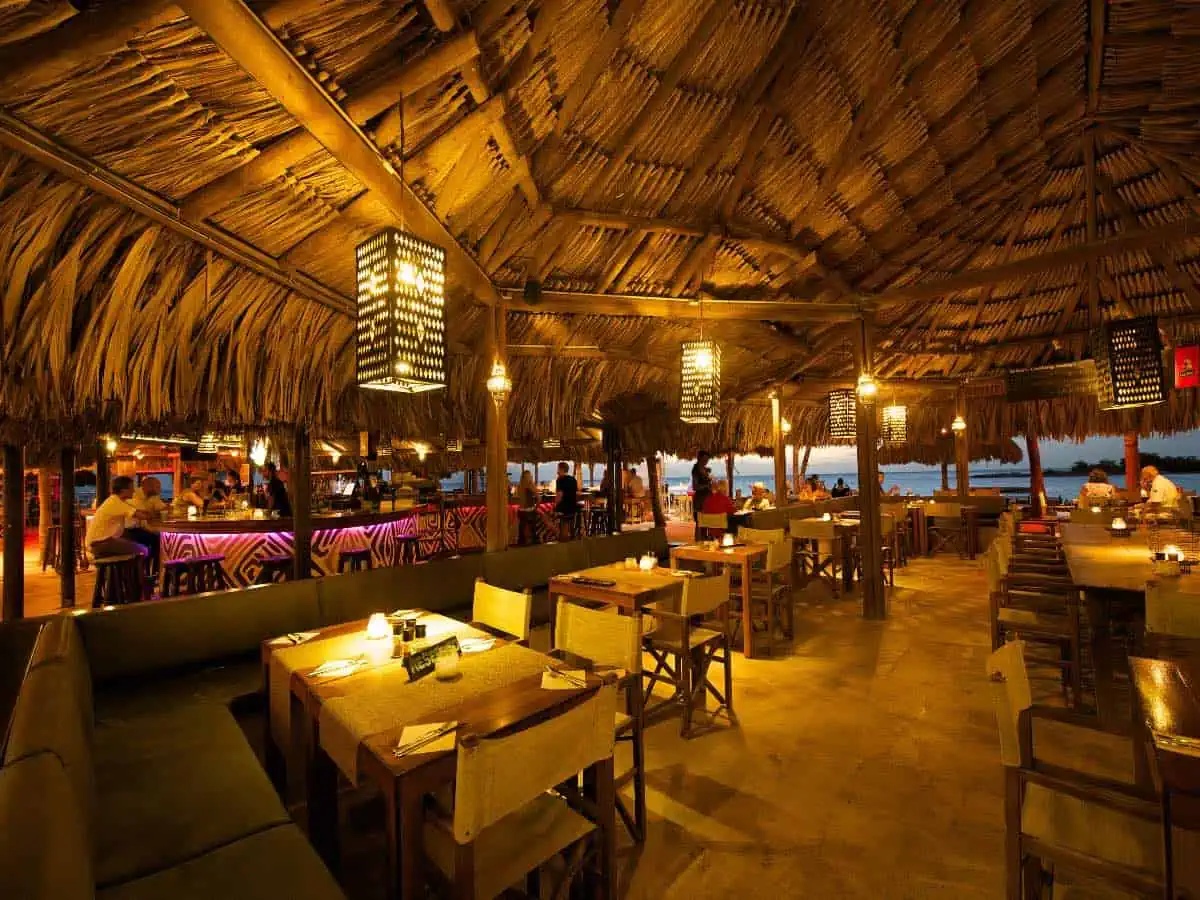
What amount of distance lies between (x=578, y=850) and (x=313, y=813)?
1.22 meters

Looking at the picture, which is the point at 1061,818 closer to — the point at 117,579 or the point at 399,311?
the point at 399,311

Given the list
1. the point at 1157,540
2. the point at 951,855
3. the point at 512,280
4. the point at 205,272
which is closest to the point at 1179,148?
the point at 1157,540

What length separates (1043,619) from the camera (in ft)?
13.9

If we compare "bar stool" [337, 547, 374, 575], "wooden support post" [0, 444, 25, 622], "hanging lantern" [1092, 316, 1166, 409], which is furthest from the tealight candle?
"hanging lantern" [1092, 316, 1166, 409]

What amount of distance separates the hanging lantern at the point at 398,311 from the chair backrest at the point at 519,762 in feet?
6.07

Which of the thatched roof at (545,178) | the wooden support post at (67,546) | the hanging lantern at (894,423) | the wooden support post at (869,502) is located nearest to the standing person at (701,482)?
the thatched roof at (545,178)

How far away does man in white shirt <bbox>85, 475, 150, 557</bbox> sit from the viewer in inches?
233

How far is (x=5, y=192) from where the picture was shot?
2670 millimetres

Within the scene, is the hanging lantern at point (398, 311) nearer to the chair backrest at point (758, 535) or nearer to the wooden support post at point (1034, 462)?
the chair backrest at point (758, 535)

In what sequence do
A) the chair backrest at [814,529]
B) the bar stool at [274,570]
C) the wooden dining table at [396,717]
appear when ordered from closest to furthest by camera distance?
the wooden dining table at [396,717] < the bar stool at [274,570] < the chair backrest at [814,529]

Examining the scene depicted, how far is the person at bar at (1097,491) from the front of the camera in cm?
937

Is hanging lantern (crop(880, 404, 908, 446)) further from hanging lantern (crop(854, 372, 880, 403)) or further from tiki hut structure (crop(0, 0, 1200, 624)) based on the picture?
hanging lantern (crop(854, 372, 880, 403))

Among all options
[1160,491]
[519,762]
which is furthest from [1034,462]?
[519,762]

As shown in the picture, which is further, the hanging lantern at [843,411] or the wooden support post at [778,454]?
the wooden support post at [778,454]
